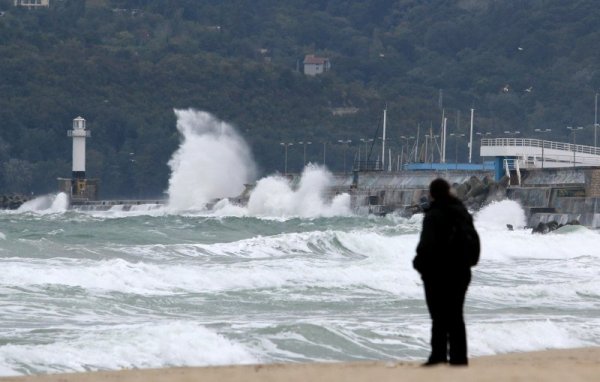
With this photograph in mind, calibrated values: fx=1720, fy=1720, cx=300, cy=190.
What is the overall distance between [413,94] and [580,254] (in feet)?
365

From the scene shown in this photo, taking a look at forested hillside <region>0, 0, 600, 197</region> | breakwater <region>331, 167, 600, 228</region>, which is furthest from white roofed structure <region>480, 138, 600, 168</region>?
forested hillside <region>0, 0, 600, 197</region>

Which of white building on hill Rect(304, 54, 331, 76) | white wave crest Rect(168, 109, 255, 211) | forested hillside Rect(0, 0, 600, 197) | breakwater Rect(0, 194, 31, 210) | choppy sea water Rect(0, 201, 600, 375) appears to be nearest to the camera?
choppy sea water Rect(0, 201, 600, 375)

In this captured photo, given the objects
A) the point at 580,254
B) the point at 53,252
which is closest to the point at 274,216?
the point at 580,254

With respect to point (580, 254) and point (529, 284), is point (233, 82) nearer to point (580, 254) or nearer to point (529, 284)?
point (580, 254)

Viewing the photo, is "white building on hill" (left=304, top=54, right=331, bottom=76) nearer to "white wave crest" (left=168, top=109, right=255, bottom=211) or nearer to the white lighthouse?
"white wave crest" (left=168, top=109, right=255, bottom=211)

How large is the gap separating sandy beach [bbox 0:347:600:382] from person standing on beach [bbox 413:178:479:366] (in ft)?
1.33

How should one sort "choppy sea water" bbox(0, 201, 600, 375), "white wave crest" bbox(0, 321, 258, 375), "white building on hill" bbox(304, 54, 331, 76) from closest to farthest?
"white wave crest" bbox(0, 321, 258, 375) → "choppy sea water" bbox(0, 201, 600, 375) → "white building on hill" bbox(304, 54, 331, 76)

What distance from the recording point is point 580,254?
39.3m

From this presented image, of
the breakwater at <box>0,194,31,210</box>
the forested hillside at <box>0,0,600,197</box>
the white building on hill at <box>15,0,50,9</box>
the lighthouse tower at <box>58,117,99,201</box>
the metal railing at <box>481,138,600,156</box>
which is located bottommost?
the breakwater at <box>0,194,31,210</box>

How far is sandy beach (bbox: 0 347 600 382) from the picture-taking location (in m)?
11.7

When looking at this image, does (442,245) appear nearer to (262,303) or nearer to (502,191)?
(262,303)

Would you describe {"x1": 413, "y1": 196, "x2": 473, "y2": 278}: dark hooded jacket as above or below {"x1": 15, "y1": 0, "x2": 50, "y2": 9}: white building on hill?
below

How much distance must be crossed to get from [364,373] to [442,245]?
1.17 metres

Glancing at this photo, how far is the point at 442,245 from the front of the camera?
1185 cm
